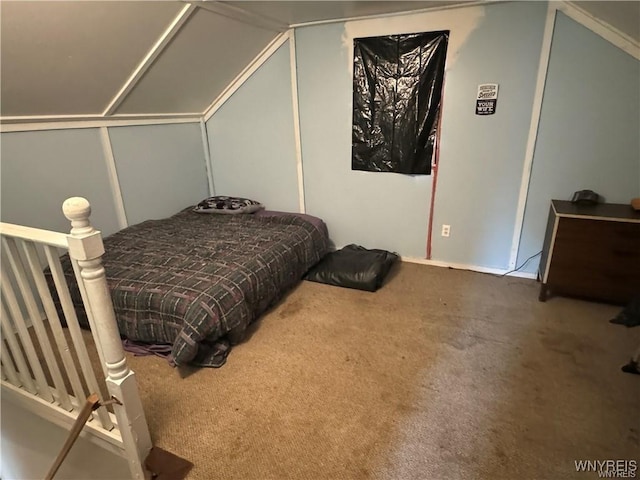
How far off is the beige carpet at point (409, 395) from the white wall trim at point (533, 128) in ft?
1.67

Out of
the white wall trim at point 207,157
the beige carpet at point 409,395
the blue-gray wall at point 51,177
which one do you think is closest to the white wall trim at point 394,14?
the white wall trim at point 207,157

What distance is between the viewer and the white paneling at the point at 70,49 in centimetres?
177

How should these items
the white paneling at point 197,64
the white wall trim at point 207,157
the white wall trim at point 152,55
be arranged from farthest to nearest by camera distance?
the white wall trim at point 207,157 → the white paneling at point 197,64 → the white wall trim at point 152,55

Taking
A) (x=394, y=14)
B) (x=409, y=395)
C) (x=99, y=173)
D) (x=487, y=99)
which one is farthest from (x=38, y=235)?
(x=487, y=99)

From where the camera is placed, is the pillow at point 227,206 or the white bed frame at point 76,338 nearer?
the white bed frame at point 76,338

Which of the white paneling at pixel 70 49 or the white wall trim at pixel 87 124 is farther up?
the white paneling at pixel 70 49

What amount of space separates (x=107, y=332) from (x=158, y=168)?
2251 mm

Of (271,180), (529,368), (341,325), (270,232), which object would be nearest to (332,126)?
(271,180)

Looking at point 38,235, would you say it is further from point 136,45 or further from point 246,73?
point 246,73

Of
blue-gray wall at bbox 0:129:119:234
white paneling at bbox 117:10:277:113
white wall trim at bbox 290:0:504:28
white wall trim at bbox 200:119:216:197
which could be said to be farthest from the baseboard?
blue-gray wall at bbox 0:129:119:234

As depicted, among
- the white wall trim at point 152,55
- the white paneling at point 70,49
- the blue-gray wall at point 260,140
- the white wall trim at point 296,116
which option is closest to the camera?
the white paneling at point 70,49

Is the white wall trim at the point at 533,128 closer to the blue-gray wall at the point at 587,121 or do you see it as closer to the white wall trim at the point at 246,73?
the blue-gray wall at the point at 587,121

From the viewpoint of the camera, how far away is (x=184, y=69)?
9.02ft

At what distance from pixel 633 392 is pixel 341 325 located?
57.1 inches
